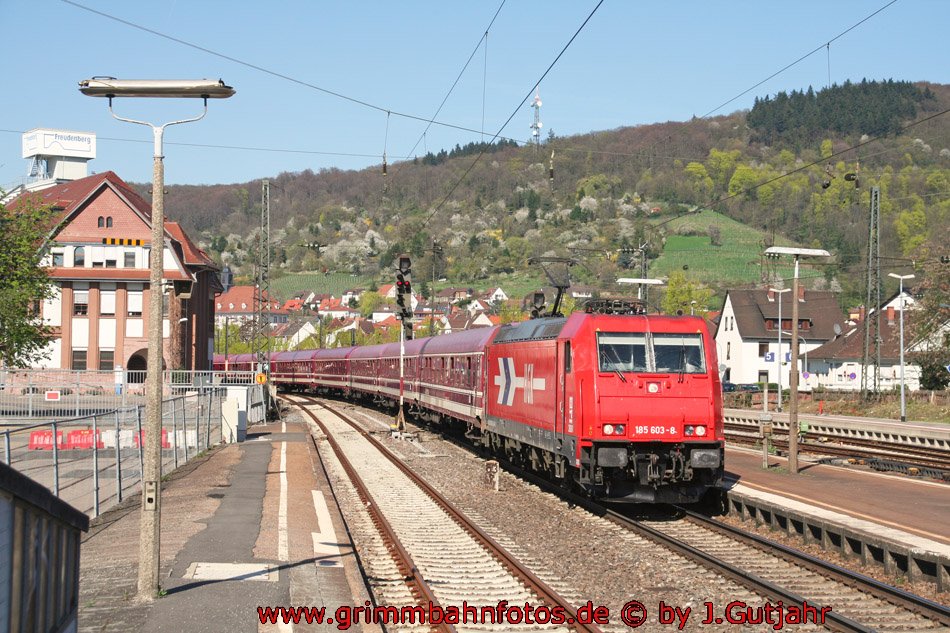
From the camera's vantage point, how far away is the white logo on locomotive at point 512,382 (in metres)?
21.0

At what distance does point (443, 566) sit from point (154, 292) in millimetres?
5443

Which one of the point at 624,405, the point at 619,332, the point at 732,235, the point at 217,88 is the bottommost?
the point at 624,405

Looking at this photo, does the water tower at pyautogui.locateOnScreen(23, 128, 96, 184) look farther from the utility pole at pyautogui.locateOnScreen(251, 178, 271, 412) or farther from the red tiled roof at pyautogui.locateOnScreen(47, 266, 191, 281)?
the utility pole at pyautogui.locateOnScreen(251, 178, 271, 412)

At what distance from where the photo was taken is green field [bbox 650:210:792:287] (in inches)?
5822

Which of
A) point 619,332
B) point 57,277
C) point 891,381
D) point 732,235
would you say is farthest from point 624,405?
point 732,235

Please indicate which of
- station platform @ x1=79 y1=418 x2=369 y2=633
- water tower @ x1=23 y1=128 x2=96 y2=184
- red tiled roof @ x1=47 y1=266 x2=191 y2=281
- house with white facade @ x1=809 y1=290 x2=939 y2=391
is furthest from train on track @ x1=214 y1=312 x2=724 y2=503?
water tower @ x1=23 y1=128 x2=96 y2=184

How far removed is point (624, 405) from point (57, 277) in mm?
56372

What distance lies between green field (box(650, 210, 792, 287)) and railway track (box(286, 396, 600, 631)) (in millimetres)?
126974

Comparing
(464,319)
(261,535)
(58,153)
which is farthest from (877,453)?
(464,319)

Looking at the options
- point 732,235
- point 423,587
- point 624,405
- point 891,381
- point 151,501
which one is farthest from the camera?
point 732,235

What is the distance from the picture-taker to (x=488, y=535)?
49.3 ft

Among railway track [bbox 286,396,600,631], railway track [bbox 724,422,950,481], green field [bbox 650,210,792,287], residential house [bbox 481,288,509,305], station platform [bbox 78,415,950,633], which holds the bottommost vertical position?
railway track [bbox 724,422,950,481]

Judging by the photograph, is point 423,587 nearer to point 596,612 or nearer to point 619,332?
point 596,612

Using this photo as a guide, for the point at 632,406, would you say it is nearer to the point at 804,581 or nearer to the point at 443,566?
the point at 443,566
